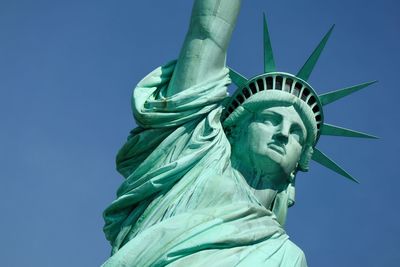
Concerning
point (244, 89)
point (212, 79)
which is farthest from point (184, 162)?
point (244, 89)

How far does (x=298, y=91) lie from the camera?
1230 cm

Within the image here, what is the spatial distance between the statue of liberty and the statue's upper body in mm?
12

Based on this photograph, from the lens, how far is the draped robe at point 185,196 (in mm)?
10148

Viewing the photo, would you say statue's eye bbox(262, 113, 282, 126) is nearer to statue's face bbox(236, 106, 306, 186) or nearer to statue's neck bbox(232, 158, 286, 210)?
statue's face bbox(236, 106, 306, 186)

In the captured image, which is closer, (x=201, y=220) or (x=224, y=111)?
(x=201, y=220)

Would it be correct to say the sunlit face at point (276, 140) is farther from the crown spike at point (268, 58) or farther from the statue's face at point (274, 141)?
the crown spike at point (268, 58)

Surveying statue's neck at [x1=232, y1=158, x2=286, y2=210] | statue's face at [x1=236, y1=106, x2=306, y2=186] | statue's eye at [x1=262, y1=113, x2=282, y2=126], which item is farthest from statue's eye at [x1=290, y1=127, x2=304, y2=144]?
statue's neck at [x1=232, y1=158, x2=286, y2=210]

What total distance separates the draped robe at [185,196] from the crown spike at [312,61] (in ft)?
4.75

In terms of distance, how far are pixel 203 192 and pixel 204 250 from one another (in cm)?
88

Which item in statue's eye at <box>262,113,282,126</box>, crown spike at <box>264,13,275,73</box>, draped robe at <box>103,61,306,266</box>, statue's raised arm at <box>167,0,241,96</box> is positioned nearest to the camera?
draped robe at <box>103,61,306,266</box>

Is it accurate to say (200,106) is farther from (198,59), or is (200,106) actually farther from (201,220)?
(201,220)

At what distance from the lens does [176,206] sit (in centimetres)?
1072

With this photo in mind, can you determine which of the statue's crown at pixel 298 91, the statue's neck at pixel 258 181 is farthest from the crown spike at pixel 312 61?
the statue's neck at pixel 258 181

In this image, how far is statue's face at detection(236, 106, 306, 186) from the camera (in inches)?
460
